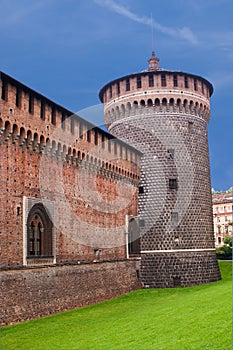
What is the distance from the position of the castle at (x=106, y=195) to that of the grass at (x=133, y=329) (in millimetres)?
1355

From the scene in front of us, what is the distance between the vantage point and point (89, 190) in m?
20.8

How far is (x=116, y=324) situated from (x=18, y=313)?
3497mm

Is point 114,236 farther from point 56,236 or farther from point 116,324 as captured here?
point 116,324

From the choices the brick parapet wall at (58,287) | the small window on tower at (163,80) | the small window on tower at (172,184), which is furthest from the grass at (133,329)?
the small window on tower at (163,80)

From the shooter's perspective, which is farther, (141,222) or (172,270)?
(141,222)

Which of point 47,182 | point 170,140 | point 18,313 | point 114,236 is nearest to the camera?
point 18,313

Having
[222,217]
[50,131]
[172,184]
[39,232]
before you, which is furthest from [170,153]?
[222,217]

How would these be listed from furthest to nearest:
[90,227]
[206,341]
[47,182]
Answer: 1. [90,227]
2. [47,182]
3. [206,341]

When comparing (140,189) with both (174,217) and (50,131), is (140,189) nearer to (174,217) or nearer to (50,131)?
(174,217)

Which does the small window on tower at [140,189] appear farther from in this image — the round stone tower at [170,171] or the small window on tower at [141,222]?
the small window on tower at [141,222]

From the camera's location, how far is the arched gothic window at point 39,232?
54.0 feet

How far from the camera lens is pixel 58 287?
691 inches

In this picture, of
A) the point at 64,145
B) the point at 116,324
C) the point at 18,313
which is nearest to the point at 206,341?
the point at 116,324

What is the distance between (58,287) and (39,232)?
240cm
